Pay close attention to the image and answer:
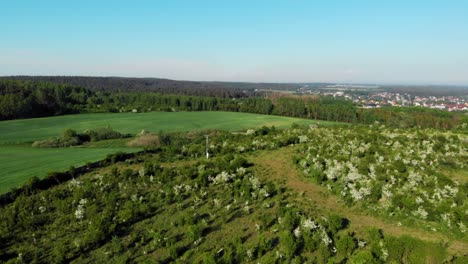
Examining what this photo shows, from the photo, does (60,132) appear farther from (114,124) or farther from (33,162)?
(33,162)

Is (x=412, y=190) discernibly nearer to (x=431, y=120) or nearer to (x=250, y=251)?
(x=250, y=251)

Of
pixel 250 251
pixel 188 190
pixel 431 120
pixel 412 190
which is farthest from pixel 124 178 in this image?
pixel 431 120

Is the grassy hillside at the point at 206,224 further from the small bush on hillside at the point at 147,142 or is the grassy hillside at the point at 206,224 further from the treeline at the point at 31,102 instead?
the treeline at the point at 31,102

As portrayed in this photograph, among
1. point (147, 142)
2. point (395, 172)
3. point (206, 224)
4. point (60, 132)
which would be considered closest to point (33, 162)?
point (147, 142)

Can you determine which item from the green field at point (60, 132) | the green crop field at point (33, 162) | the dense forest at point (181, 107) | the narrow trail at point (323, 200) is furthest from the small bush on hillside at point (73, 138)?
the dense forest at point (181, 107)

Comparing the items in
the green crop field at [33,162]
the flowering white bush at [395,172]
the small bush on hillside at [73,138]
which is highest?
the flowering white bush at [395,172]

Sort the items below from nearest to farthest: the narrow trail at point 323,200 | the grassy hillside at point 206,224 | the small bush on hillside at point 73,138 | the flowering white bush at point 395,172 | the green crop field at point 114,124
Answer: the grassy hillside at point 206,224 < the narrow trail at point 323,200 < the flowering white bush at point 395,172 < the small bush on hillside at point 73,138 < the green crop field at point 114,124
